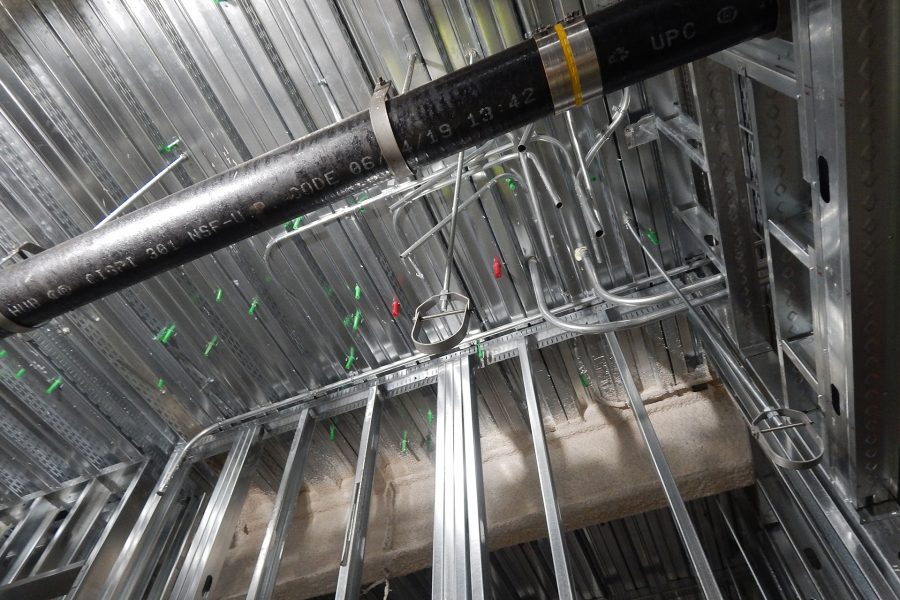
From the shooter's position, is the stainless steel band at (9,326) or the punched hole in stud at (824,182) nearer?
the punched hole in stud at (824,182)

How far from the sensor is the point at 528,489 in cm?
262

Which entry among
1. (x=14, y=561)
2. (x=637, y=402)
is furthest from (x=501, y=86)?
(x=14, y=561)

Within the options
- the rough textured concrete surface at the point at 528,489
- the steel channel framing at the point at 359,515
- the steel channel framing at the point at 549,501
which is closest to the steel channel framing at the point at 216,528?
the rough textured concrete surface at the point at 528,489

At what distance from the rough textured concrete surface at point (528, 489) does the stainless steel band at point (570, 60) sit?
1.84 metres

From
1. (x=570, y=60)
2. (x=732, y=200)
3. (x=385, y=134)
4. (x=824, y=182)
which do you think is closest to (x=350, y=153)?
(x=385, y=134)

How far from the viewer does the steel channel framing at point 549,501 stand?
1.62 m

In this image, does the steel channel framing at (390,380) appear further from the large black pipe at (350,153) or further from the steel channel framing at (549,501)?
the large black pipe at (350,153)

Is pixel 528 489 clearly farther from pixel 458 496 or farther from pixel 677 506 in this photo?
pixel 677 506

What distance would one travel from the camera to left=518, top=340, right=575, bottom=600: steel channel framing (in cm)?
162

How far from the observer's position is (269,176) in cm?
Result: 145

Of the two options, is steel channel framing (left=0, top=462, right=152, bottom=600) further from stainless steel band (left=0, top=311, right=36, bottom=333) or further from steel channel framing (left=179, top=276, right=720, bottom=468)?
stainless steel band (left=0, top=311, right=36, bottom=333)

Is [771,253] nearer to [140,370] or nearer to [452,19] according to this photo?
[452,19]

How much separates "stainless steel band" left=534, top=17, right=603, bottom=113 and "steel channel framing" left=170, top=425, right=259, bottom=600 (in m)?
2.28

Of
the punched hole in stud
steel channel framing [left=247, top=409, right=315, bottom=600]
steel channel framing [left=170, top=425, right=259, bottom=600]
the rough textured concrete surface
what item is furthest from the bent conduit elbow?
steel channel framing [left=170, top=425, right=259, bottom=600]
